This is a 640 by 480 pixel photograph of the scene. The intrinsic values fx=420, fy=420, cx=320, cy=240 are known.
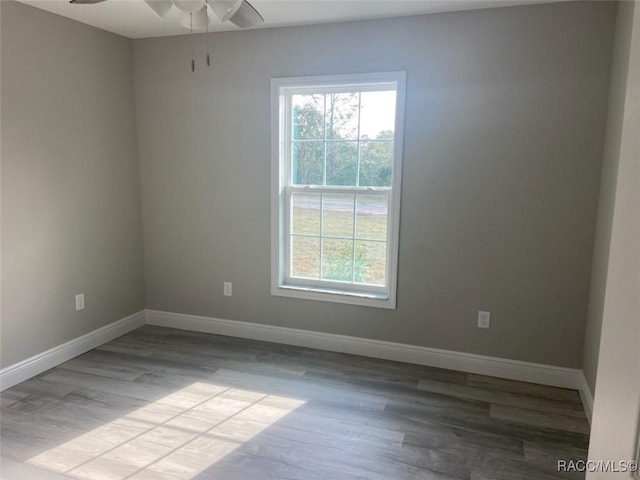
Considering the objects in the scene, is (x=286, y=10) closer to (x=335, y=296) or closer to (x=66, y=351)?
(x=335, y=296)

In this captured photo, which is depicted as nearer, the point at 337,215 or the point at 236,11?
the point at 236,11

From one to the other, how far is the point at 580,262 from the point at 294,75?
92.0 inches

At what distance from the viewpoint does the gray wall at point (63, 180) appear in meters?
2.66

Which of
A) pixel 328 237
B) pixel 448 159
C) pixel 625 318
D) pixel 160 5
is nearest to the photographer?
pixel 625 318

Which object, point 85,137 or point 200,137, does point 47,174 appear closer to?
point 85,137

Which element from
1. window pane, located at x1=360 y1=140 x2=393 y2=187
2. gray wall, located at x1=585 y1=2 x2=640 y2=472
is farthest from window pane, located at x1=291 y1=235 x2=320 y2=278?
gray wall, located at x1=585 y1=2 x2=640 y2=472

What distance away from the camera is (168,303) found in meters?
3.78

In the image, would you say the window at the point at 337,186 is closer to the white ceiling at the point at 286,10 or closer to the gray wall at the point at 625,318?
the white ceiling at the point at 286,10

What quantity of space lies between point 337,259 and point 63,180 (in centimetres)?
207

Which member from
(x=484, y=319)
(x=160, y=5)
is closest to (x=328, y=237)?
(x=484, y=319)

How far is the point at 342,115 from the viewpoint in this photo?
10.2 ft

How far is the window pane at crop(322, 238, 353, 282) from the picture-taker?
3285mm

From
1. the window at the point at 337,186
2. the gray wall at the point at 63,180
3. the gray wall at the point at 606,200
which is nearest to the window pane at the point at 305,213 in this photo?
the window at the point at 337,186

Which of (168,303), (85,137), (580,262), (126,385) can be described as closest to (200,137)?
(85,137)
